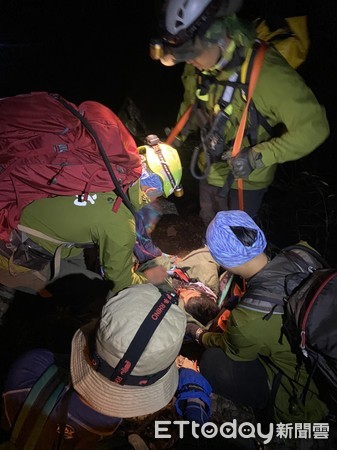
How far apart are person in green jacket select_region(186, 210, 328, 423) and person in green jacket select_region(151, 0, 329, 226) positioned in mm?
A: 890

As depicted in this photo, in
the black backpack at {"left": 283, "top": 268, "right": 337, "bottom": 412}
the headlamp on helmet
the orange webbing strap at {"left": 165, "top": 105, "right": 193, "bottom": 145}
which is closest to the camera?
the black backpack at {"left": 283, "top": 268, "right": 337, "bottom": 412}

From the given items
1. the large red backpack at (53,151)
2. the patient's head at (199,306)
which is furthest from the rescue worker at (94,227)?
the patient's head at (199,306)

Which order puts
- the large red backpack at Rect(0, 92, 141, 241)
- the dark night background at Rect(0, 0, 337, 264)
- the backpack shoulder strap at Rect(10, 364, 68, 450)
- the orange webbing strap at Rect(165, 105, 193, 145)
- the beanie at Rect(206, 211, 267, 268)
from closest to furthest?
the backpack shoulder strap at Rect(10, 364, 68, 450)
the large red backpack at Rect(0, 92, 141, 241)
the beanie at Rect(206, 211, 267, 268)
the orange webbing strap at Rect(165, 105, 193, 145)
the dark night background at Rect(0, 0, 337, 264)

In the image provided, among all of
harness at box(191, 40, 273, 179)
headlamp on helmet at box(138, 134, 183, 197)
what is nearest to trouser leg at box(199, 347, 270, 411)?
headlamp on helmet at box(138, 134, 183, 197)

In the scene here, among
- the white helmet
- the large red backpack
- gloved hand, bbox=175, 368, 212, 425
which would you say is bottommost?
gloved hand, bbox=175, 368, 212, 425

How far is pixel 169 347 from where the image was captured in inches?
73.4

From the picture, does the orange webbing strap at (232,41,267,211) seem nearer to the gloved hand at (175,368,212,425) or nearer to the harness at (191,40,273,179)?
the harness at (191,40,273,179)

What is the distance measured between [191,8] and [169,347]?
314 centimetres

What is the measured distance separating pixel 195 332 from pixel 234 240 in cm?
132

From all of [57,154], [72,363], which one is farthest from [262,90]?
[72,363]

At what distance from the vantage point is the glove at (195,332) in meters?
3.85

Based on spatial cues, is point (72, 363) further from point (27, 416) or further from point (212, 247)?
point (212, 247)

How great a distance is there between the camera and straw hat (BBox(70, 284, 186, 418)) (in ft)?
5.97

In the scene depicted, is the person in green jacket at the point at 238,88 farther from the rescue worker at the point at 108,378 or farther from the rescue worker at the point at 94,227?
the rescue worker at the point at 108,378
